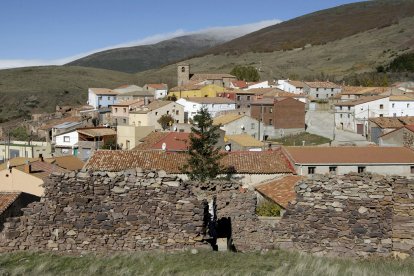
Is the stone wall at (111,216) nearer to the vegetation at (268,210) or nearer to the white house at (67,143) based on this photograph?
the vegetation at (268,210)

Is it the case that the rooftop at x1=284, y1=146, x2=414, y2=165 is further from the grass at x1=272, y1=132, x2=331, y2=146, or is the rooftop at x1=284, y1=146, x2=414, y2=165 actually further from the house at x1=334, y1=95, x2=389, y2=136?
the house at x1=334, y1=95, x2=389, y2=136

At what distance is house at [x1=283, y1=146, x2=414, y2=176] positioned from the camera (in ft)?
113

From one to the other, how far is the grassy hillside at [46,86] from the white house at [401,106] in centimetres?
6249

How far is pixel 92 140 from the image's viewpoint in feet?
181

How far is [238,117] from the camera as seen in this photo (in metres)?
57.7

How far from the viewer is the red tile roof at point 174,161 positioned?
32.1 metres

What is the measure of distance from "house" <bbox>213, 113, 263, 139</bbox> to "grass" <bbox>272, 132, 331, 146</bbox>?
2.87 meters

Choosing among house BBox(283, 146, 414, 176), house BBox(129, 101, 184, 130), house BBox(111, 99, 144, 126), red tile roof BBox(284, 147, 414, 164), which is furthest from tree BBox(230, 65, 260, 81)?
house BBox(283, 146, 414, 176)

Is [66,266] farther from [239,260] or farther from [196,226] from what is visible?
[239,260]

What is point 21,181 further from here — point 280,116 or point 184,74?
point 184,74

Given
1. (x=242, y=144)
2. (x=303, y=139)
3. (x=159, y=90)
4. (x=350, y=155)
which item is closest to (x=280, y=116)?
(x=303, y=139)

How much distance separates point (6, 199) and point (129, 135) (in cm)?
3545

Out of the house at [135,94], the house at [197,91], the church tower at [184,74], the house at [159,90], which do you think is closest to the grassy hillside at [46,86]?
the house at [135,94]

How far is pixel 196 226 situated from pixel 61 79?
130m
